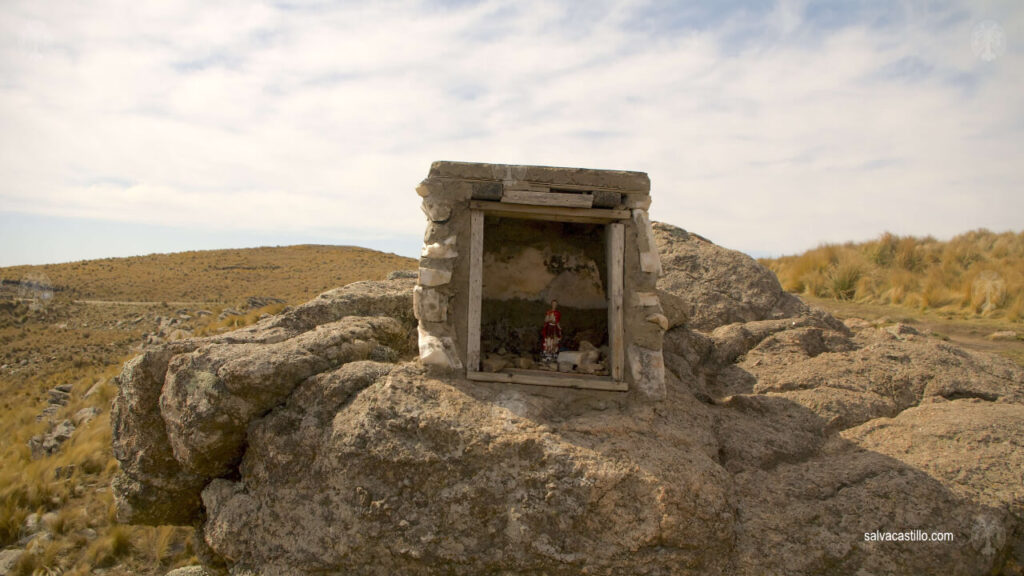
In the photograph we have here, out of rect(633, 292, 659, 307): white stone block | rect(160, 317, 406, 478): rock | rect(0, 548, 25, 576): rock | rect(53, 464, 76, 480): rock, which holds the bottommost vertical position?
rect(0, 548, 25, 576): rock

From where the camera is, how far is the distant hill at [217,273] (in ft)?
80.8

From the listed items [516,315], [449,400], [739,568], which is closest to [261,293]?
[516,315]

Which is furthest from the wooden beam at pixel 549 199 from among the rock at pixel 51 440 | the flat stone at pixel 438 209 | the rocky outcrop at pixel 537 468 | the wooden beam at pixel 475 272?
the rock at pixel 51 440

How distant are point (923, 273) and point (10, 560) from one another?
59.9 ft

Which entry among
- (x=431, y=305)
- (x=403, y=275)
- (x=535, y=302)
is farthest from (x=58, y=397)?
(x=431, y=305)

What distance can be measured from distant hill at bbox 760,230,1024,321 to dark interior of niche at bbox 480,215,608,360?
895 centimetres

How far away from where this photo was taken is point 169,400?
17.6ft

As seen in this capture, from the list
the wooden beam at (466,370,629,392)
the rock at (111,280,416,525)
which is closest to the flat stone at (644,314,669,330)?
the wooden beam at (466,370,629,392)

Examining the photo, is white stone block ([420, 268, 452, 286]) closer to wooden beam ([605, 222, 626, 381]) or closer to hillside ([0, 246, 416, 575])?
wooden beam ([605, 222, 626, 381])

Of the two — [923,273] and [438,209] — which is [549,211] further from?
[923,273]

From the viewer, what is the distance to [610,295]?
600cm

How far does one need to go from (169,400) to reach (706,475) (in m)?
4.46

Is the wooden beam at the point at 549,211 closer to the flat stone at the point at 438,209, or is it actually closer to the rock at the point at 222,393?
the flat stone at the point at 438,209

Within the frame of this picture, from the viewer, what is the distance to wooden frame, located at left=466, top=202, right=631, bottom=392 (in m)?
5.70
